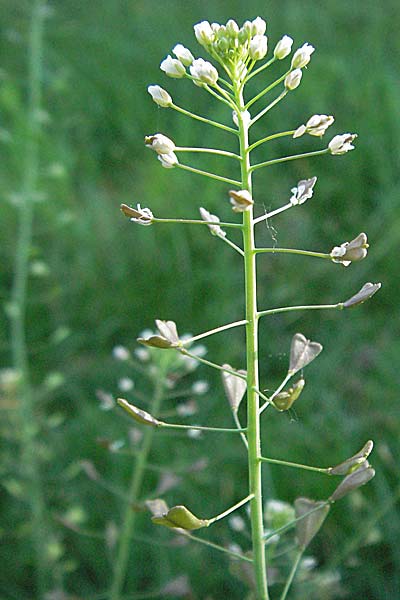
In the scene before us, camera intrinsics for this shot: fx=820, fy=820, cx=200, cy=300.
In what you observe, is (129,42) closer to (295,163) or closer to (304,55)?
(295,163)

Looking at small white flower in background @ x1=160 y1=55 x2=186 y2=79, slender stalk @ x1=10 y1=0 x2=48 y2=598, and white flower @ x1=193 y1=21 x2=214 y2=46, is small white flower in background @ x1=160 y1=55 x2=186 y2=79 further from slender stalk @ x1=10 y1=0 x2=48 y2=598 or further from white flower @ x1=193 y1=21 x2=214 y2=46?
slender stalk @ x1=10 y1=0 x2=48 y2=598

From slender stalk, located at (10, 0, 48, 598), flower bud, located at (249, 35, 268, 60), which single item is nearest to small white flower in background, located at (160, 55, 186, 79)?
flower bud, located at (249, 35, 268, 60)

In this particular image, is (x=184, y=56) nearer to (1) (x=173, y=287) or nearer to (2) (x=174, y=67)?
(2) (x=174, y=67)

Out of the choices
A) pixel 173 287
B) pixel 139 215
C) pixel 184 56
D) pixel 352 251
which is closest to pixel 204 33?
pixel 184 56

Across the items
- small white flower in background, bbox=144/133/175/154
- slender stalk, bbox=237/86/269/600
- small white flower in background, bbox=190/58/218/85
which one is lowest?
slender stalk, bbox=237/86/269/600

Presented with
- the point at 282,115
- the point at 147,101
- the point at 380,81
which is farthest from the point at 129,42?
the point at 380,81

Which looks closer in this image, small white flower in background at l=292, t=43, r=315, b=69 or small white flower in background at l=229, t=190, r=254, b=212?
small white flower in background at l=229, t=190, r=254, b=212

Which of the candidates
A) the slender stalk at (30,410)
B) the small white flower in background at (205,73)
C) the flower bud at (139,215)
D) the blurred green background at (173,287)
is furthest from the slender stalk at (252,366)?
the slender stalk at (30,410)
